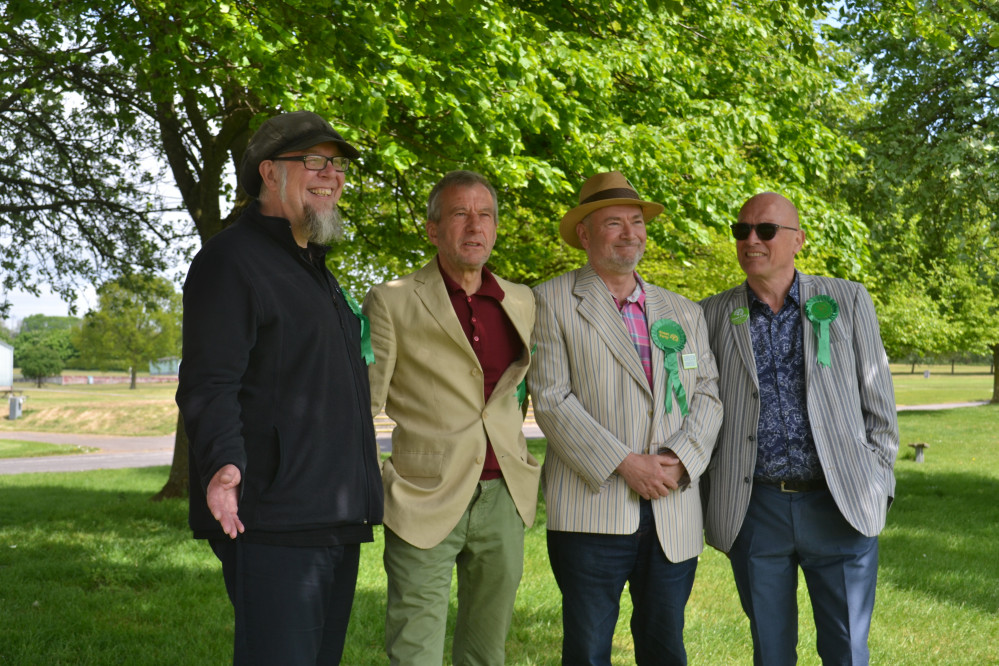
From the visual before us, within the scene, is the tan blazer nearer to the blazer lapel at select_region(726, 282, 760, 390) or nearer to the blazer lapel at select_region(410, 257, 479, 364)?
the blazer lapel at select_region(410, 257, 479, 364)

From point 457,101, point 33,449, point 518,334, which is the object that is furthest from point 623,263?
point 33,449

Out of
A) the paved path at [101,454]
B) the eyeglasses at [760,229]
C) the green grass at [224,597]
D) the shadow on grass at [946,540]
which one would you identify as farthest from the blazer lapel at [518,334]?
the paved path at [101,454]

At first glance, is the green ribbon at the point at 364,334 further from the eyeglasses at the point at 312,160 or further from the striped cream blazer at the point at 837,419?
the striped cream blazer at the point at 837,419

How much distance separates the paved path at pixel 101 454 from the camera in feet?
68.6

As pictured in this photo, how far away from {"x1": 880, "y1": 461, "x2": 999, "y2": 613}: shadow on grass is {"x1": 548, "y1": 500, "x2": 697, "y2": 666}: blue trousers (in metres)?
4.18

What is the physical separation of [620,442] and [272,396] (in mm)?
1541

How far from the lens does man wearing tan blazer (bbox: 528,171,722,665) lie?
3617 millimetres

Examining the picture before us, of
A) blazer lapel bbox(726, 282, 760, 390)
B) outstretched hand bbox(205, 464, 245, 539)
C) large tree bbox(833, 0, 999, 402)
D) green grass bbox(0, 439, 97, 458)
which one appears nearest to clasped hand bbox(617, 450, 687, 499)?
blazer lapel bbox(726, 282, 760, 390)

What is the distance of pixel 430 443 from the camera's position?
11.4 ft

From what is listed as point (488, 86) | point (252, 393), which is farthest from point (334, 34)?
point (252, 393)

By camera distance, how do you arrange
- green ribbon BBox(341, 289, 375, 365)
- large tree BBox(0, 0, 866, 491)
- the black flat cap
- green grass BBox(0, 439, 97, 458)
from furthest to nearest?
green grass BBox(0, 439, 97, 458) < large tree BBox(0, 0, 866, 491) < green ribbon BBox(341, 289, 375, 365) < the black flat cap

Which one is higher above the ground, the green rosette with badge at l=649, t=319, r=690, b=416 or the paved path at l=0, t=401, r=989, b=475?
the green rosette with badge at l=649, t=319, r=690, b=416

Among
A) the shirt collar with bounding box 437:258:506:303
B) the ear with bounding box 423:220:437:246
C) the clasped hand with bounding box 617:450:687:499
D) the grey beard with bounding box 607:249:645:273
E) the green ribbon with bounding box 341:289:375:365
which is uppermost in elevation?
the ear with bounding box 423:220:437:246

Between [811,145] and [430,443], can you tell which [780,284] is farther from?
[811,145]
